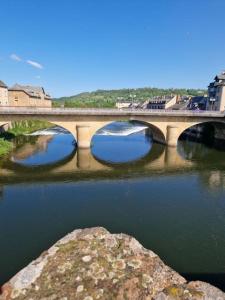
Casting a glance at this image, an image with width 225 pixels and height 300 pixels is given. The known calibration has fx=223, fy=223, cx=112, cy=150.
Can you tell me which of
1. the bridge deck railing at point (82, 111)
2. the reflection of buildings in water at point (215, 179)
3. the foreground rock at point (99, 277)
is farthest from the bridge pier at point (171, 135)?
the foreground rock at point (99, 277)

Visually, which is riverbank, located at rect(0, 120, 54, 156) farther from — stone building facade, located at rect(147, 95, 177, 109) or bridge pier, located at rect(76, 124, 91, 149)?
stone building facade, located at rect(147, 95, 177, 109)

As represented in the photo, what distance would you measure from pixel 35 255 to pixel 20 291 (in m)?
6.15

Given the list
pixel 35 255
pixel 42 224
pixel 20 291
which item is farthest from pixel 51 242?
pixel 20 291

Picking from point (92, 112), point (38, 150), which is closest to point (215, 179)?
point (92, 112)

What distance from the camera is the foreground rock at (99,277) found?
5.71 metres

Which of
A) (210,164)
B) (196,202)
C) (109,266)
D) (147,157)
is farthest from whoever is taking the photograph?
(147,157)

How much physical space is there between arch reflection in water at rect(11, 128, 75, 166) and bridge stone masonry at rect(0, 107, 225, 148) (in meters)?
4.05

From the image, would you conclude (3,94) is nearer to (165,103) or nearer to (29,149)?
(29,149)

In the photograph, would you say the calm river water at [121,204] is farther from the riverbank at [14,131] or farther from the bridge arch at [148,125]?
the bridge arch at [148,125]

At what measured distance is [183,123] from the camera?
38.6 metres

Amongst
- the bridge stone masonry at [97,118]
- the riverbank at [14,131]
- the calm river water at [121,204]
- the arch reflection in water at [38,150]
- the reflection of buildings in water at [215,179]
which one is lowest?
the calm river water at [121,204]

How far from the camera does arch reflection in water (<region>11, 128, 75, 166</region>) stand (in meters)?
30.5

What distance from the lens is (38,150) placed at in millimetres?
36375

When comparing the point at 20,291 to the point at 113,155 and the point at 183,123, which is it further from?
the point at 183,123
